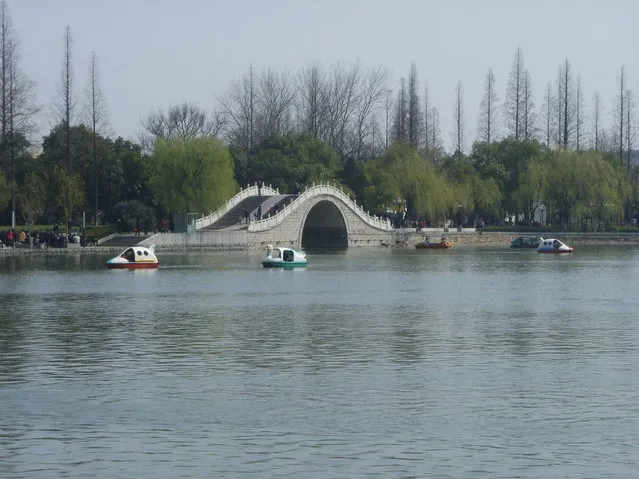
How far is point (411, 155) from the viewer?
340 ft

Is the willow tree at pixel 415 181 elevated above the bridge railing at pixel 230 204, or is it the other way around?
the willow tree at pixel 415 181

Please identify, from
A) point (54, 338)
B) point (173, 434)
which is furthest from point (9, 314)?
point (173, 434)

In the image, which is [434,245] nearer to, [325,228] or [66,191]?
[325,228]

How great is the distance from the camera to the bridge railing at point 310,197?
3420 inches

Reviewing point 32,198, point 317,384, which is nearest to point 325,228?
point 32,198

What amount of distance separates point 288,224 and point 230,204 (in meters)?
4.31

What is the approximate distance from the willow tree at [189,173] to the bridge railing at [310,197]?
4133 millimetres

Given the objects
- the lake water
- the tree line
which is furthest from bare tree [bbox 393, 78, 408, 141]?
the lake water

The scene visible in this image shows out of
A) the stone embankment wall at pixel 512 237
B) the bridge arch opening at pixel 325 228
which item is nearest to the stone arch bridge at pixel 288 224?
the bridge arch opening at pixel 325 228

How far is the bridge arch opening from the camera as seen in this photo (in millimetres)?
97750

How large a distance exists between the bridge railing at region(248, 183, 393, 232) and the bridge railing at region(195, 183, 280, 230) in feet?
9.31

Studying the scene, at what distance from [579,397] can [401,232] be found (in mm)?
79045

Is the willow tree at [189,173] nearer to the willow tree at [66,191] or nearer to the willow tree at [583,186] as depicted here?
the willow tree at [66,191]

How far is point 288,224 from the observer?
295ft
